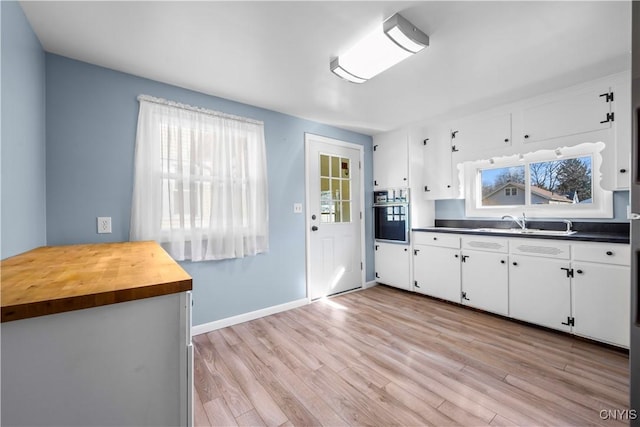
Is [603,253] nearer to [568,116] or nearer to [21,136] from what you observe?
[568,116]

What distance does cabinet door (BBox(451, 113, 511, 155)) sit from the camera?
2922 millimetres

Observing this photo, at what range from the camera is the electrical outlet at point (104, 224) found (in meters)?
2.06

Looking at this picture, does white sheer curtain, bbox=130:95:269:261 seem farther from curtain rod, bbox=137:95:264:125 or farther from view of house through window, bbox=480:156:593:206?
view of house through window, bbox=480:156:593:206

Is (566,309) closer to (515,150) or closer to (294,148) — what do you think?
(515,150)

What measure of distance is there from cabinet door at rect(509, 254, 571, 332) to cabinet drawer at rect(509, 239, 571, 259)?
0.15ft

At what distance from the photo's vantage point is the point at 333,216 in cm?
365

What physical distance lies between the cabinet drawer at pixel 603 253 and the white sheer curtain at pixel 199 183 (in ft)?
9.58

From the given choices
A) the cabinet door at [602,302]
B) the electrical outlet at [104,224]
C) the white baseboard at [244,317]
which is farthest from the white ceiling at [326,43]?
the white baseboard at [244,317]

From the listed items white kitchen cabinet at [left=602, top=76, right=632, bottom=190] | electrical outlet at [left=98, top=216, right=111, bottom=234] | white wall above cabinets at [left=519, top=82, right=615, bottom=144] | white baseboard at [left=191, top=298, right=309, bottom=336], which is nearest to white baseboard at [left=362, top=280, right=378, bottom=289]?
white baseboard at [left=191, top=298, right=309, bottom=336]

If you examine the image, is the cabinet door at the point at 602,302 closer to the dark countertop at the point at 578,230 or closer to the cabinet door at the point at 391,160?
the dark countertop at the point at 578,230

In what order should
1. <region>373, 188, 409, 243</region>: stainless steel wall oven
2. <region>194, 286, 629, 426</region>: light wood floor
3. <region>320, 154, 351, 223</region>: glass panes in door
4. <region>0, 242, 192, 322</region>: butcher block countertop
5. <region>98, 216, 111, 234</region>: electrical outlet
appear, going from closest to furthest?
1. <region>0, 242, 192, 322</region>: butcher block countertop
2. <region>194, 286, 629, 426</region>: light wood floor
3. <region>98, 216, 111, 234</region>: electrical outlet
4. <region>320, 154, 351, 223</region>: glass panes in door
5. <region>373, 188, 409, 243</region>: stainless steel wall oven

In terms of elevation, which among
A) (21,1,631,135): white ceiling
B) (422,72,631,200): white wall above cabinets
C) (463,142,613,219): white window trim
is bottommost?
(463,142,613,219): white window trim

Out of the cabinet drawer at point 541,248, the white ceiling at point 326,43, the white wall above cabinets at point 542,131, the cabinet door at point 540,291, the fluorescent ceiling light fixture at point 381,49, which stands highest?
the white ceiling at point 326,43

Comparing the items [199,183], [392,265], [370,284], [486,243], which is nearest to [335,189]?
[392,265]
